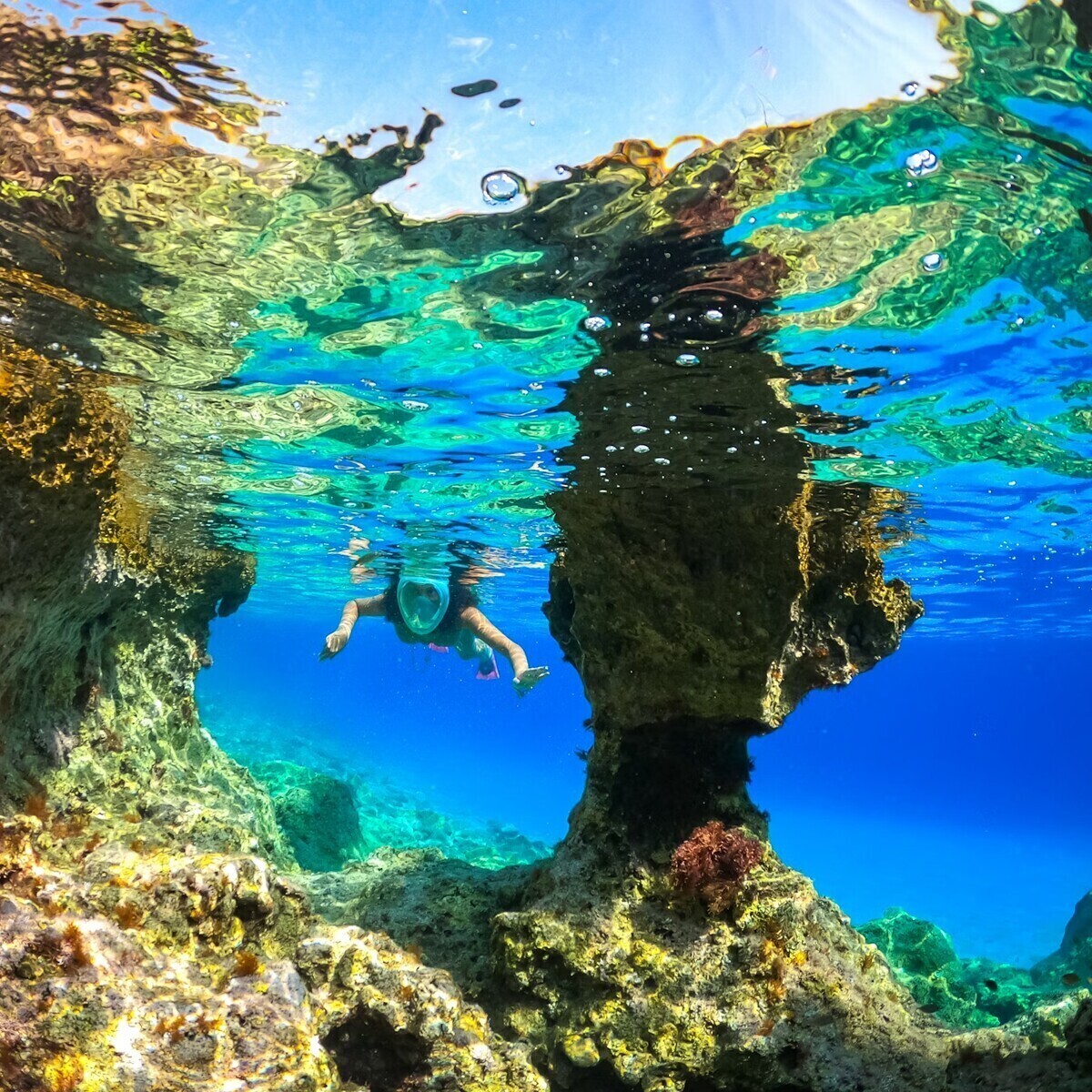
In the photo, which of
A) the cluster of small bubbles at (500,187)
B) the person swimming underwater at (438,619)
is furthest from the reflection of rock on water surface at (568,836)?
the person swimming underwater at (438,619)

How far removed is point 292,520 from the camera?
20172mm

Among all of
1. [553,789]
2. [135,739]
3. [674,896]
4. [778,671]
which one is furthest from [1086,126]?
[553,789]

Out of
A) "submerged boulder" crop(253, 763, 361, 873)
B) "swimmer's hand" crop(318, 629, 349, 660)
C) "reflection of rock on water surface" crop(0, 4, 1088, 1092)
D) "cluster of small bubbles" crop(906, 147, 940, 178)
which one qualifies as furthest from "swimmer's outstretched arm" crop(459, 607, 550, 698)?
"cluster of small bubbles" crop(906, 147, 940, 178)

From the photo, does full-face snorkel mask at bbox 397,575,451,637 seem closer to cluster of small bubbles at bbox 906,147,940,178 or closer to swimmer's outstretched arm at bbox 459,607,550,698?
swimmer's outstretched arm at bbox 459,607,550,698

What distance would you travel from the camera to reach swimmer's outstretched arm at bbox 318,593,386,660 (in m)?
12.2

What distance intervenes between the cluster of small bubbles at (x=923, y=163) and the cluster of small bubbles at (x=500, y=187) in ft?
10.5

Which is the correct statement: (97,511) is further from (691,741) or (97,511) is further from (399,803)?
(399,803)

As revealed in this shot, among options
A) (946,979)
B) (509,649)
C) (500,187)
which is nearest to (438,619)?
(509,649)

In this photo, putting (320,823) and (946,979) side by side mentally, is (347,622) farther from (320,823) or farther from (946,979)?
(946,979)

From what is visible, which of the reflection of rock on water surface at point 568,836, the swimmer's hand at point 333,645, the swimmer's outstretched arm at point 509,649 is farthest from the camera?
the swimmer's hand at point 333,645

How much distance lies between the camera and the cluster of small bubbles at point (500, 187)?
5711 millimetres

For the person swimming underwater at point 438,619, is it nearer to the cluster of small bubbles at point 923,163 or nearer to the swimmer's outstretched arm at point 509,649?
the swimmer's outstretched arm at point 509,649

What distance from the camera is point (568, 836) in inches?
329

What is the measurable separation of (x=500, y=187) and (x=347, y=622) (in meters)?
9.72
